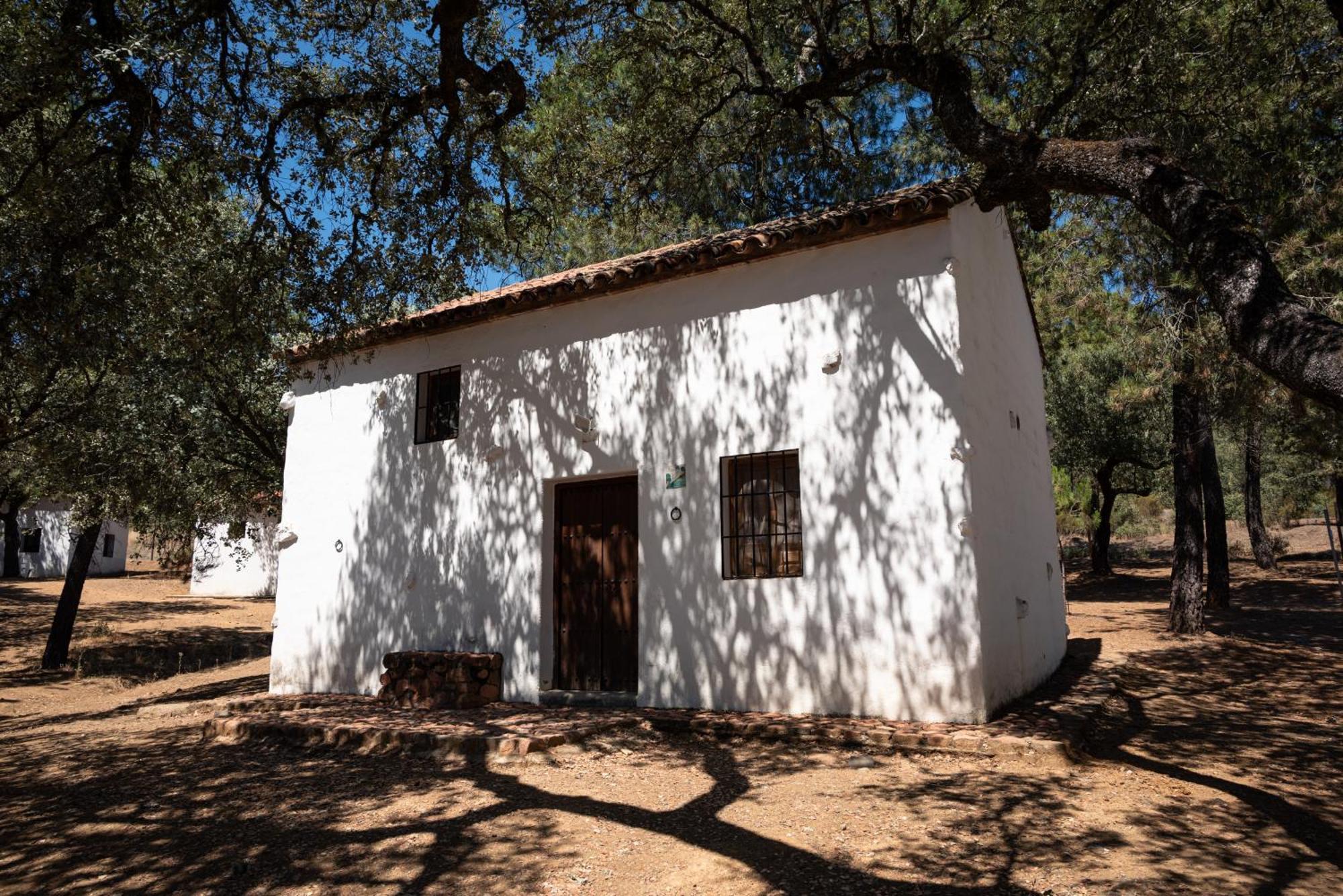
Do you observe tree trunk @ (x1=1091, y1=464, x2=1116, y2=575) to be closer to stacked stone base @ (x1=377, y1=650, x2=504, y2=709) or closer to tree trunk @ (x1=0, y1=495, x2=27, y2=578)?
stacked stone base @ (x1=377, y1=650, x2=504, y2=709)

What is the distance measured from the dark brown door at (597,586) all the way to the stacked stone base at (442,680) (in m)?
0.71

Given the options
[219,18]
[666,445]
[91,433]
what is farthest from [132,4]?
[91,433]

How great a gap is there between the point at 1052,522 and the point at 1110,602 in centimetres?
727

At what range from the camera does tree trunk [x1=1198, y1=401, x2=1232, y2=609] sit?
14.1 m

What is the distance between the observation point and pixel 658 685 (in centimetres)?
779

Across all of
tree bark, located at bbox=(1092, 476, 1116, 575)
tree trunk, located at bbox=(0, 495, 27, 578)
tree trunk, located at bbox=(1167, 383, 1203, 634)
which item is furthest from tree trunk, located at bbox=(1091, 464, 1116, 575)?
tree trunk, located at bbox=(0, 495, 27, 578)

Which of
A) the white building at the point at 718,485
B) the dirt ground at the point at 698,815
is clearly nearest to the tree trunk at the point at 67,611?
the white building at the point at 718,485

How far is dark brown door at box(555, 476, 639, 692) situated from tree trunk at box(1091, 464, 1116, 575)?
15782mm

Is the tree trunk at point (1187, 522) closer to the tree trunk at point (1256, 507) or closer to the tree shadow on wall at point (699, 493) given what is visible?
the tree shadow on wall at point (699, 493)

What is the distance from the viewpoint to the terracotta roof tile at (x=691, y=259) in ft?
23.3

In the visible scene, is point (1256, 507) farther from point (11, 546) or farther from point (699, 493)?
point (11, 546)

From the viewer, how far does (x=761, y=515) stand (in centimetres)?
767

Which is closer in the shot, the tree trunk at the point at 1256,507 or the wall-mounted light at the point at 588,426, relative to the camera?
the wall-mounted light at the point at 588,426

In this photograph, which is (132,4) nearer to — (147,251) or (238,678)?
(147,251)
